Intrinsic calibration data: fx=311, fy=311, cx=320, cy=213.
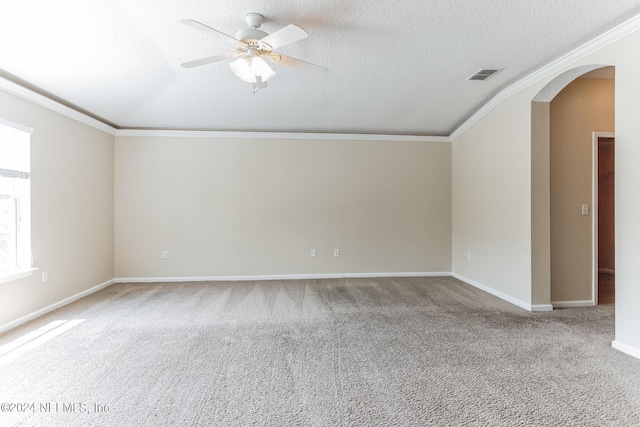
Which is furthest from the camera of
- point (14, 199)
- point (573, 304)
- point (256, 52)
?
point (573, 304)

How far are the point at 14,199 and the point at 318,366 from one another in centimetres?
346

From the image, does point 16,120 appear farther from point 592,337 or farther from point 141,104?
point 592,337

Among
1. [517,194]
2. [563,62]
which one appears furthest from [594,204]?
[563,62]

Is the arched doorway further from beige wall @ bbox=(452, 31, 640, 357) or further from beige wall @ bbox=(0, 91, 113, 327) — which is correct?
beige wall @ bbox=(0, 91, 113, 327)

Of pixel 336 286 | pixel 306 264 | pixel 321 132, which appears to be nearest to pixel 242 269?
pixel 306 264

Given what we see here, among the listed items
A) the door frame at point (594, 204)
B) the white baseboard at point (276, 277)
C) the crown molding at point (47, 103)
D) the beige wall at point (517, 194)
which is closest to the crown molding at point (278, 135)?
the crown molding at point (47, 103)

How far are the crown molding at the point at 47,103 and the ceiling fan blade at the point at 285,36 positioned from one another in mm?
2641

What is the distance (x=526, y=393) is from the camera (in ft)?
6.30

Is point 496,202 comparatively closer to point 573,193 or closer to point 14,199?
point 573,193

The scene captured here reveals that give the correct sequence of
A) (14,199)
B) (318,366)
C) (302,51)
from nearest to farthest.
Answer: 1. (318,366)
2. (302,51)
3. (14,199)

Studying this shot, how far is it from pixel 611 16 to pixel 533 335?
268 cm

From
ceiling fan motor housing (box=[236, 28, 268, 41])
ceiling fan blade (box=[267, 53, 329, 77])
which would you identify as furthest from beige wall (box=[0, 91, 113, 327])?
ceiling fan blade (box=[267, 53, 329, 77])

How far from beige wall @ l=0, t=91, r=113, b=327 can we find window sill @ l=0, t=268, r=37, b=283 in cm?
5

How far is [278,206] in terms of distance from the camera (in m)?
5.11
